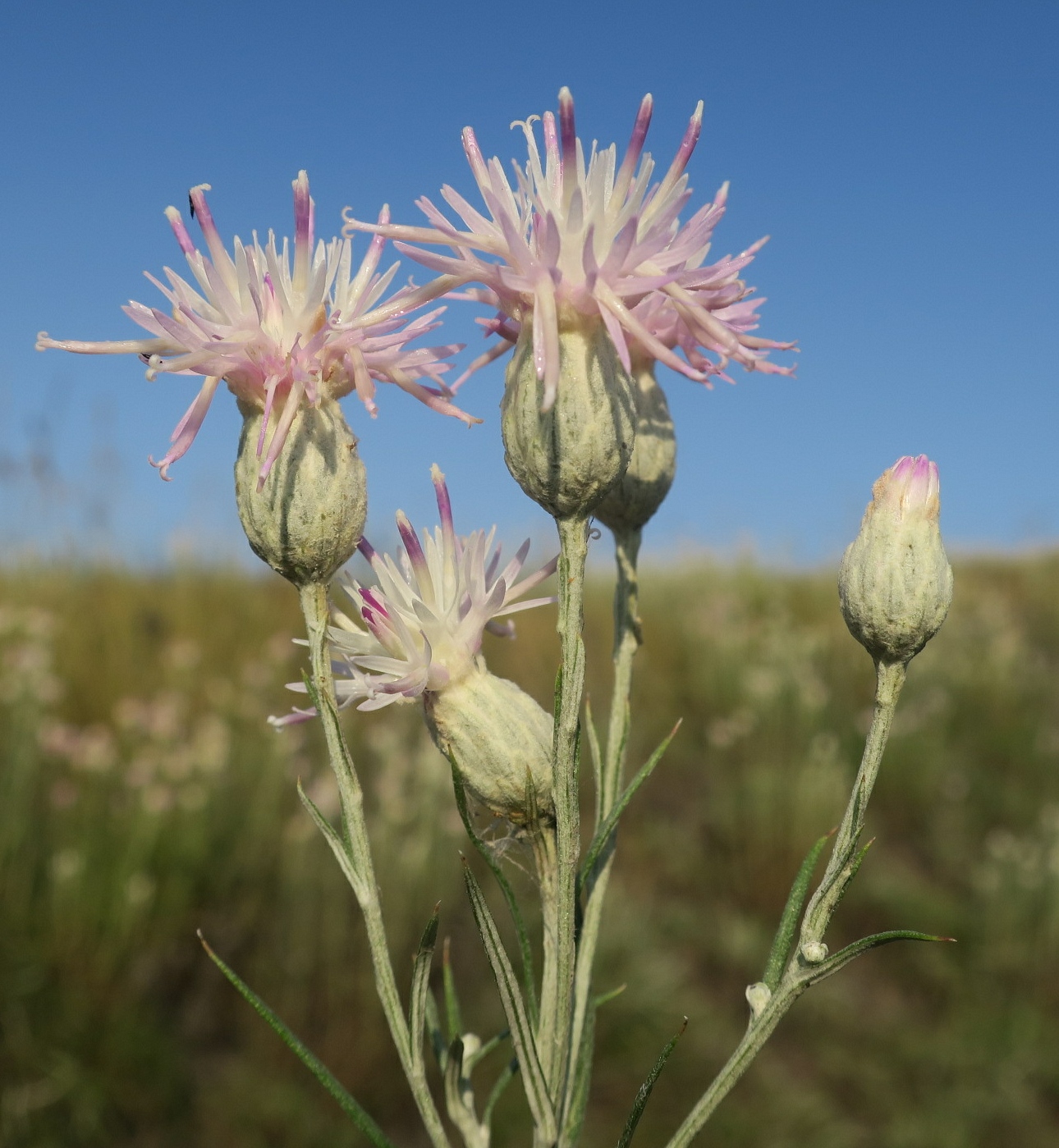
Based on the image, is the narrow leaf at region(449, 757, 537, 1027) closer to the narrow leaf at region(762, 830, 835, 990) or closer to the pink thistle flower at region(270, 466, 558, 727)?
the pink thistle flower at region(270, 466, 558, 727)

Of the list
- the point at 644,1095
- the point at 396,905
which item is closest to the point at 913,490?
the point at 644,1095

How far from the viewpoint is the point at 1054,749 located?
6426 millimetres

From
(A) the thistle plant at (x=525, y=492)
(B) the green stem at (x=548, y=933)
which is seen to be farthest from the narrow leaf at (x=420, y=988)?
(B) the green stem at (x=548, y=933)

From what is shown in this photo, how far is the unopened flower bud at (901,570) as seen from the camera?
951 mm

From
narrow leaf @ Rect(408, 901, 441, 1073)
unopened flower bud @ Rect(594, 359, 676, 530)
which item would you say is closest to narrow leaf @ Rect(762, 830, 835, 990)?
narrow leaf @ Rect(408, 901, 441, 1073)

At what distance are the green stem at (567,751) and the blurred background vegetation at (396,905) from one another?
262 cm

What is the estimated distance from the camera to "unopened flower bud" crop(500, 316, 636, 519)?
0.84 m

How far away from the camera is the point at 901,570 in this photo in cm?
95

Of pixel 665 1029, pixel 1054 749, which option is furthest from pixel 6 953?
pixel 1054 749

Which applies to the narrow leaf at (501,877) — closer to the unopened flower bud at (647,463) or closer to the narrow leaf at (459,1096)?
the narrow leaf at (459,1096)

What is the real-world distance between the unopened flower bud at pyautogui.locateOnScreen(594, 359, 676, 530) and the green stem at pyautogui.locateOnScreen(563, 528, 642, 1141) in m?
0.04

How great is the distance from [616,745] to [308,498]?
1.44 feet

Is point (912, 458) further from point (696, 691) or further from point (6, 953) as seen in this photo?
point (696, 691)

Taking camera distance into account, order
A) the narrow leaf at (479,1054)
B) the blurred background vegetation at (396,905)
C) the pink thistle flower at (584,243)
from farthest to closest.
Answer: the blurred background vegetation at (396,905), the narrow leaf at (479,1054), the pink thistle flower at (584,243)
